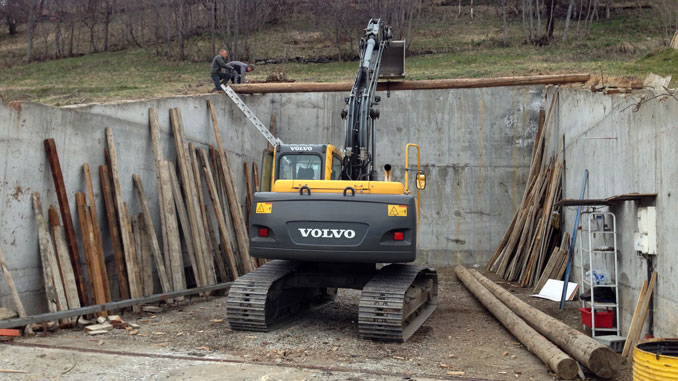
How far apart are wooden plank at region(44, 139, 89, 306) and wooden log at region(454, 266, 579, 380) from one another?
593 cm

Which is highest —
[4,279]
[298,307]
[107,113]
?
[107,113]

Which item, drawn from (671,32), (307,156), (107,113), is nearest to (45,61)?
(107,113)

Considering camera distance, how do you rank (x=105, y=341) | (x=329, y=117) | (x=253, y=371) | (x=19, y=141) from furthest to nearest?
(x=329, y=117)
(x=19, y=141)
(x=105, y=341)
(x=253, y=371)

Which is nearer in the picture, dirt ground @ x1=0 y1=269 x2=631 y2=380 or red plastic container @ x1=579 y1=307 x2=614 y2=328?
dirt ground @ x1=0 y1=269 x2=631 y2=380

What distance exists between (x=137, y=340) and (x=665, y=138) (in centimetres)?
652

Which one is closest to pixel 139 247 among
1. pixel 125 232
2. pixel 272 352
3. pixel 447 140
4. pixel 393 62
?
pixel 125 232

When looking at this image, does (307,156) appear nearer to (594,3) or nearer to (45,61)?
(45,61)

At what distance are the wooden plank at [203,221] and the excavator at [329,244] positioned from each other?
2.42m

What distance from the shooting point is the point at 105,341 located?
7406mm

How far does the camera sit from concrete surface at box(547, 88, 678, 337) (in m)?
6.10

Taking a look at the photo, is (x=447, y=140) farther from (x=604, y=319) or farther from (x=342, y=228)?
(x=604, y=319)

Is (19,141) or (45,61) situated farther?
(45,61)

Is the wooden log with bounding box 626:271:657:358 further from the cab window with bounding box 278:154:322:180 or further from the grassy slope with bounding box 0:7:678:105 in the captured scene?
the grassy slope with bounding box 0:7:678:105

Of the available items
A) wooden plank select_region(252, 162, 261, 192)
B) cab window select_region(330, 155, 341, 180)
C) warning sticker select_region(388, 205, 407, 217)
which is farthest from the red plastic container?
wooden plank select_region(252, 162, 261, 192)
